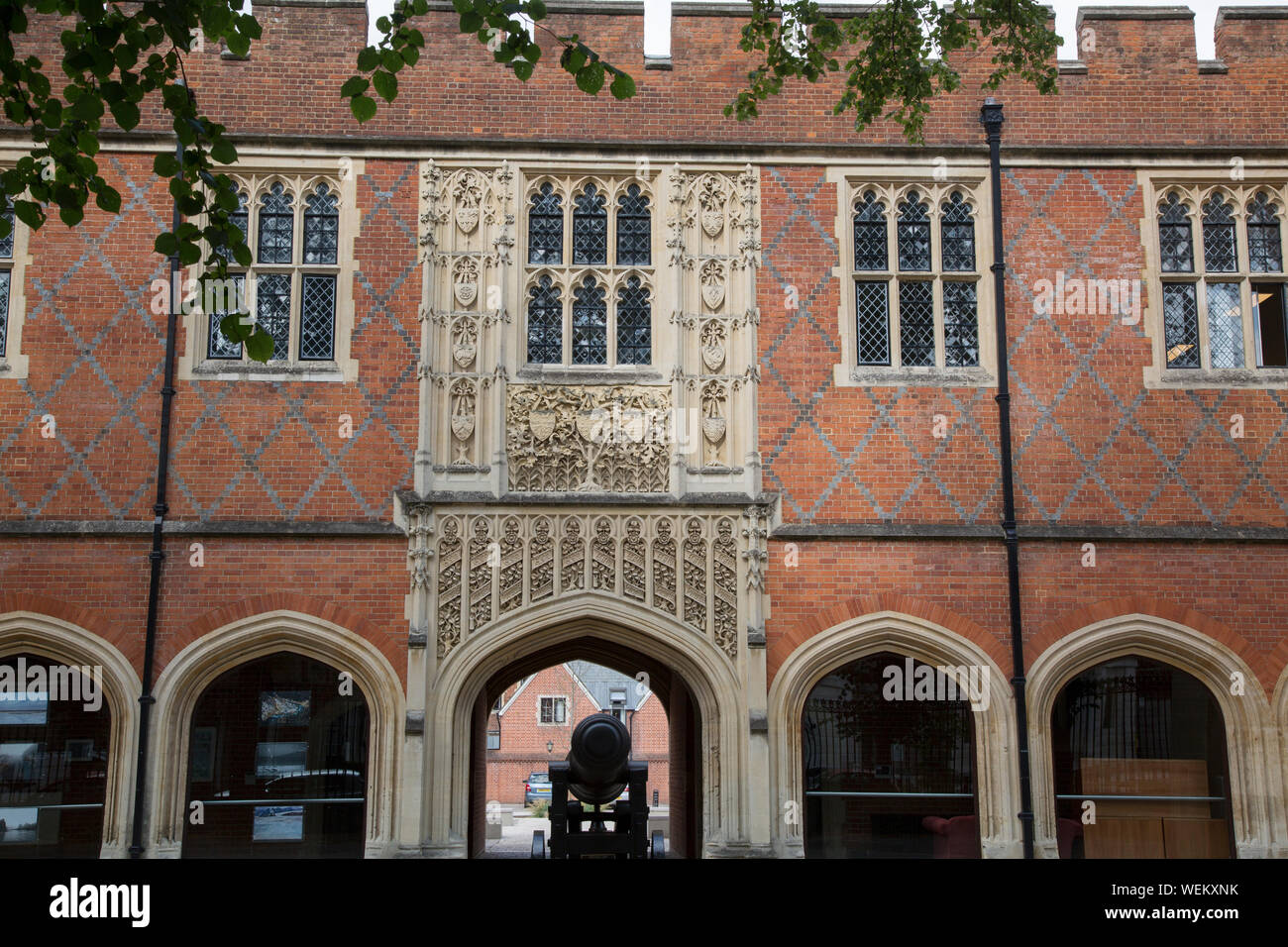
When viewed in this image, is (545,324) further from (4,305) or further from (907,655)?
(4,305)

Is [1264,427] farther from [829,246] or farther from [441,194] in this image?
[441,194]

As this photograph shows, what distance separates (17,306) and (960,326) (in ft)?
26.9

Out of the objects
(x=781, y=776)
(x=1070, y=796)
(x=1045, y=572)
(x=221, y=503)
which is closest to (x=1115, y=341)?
(x=1045, y=572)

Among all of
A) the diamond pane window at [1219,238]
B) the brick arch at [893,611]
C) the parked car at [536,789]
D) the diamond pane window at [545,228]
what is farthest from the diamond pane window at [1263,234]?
A: the parked car at [536,789]

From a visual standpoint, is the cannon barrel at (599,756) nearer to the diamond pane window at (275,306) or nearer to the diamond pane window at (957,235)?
the diamond pane window at (275,306)

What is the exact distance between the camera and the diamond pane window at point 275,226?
11.4 meters

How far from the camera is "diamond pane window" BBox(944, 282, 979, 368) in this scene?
1147cm

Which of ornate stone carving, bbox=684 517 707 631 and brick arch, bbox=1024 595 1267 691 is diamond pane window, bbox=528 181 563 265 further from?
brick arch, bbox=1024 595 1267 691

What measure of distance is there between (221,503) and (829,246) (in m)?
5.67

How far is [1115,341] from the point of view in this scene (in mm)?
11422

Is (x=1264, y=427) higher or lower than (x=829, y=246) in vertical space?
lower

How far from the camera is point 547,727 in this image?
1612 inches

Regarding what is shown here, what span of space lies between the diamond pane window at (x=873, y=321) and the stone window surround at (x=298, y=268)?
4.41 metres

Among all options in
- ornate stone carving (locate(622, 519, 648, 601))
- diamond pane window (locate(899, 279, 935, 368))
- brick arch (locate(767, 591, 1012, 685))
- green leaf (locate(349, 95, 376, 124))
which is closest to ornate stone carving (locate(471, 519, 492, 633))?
ornate stone carving (locate(622, 519, 648, 601))
